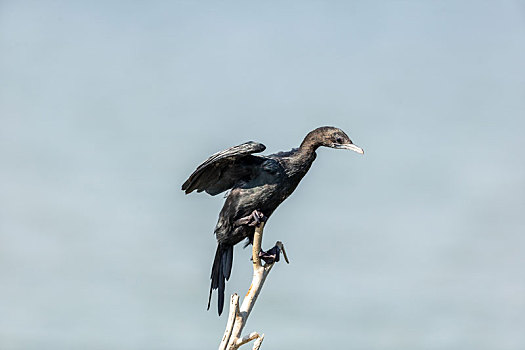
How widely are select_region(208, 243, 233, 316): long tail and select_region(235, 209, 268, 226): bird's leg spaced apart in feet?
1.52

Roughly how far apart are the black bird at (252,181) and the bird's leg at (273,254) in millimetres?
336

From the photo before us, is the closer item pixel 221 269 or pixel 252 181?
pixel 252 181

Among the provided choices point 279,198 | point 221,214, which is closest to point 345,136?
point 279,198

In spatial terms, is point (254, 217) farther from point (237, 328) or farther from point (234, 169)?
point (237, 328)

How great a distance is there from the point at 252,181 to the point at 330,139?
36.1 inches

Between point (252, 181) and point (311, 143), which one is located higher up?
point (311, 143)

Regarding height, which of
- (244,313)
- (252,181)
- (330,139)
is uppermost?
(330,139)

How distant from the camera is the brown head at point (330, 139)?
29.6 feet

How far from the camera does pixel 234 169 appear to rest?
900 cm

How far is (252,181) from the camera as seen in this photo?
8.94 m

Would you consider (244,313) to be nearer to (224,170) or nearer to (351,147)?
(224,170)

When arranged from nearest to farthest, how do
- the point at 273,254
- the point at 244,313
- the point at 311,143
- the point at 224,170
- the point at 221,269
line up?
1. the point at 244,313
2. the point at 273,254
3. the point at 224,170
4. the point at 311,143
5. the point at 221,269

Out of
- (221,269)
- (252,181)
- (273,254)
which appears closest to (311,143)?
(252,181)

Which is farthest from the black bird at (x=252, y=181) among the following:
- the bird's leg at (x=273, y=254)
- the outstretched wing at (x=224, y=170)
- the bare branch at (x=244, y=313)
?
the bare branch at (x=244, y=313)
